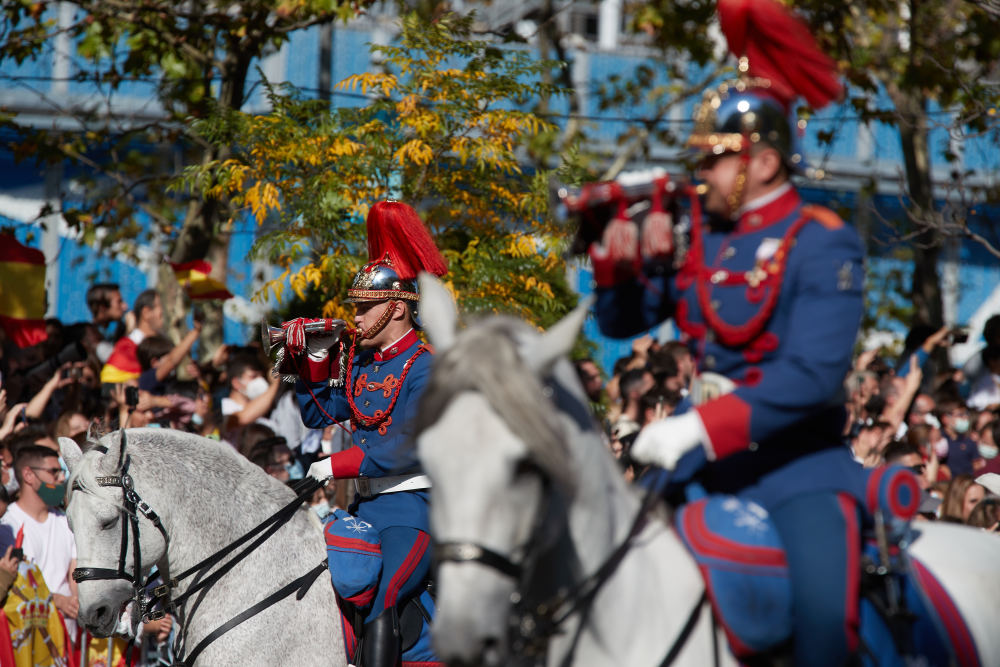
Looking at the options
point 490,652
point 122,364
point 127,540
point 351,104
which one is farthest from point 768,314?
point 351,104

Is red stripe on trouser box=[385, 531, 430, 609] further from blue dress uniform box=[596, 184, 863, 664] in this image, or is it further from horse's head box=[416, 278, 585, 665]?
horse's head box=[416, 278, 585, 665]

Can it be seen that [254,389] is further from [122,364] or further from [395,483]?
[395,483]

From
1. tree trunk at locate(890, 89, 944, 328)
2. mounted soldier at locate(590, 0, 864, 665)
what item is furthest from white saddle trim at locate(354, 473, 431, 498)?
tree trunk at locate(890, 89, 944, 328)

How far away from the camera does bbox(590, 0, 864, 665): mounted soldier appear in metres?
3.37

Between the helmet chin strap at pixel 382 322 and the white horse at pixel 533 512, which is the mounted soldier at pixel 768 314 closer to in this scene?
the white horse at pixel 533 512

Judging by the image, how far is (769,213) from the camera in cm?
374

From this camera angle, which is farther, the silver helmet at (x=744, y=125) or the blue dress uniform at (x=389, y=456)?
the blue dress uniform at (x=389, y=456)

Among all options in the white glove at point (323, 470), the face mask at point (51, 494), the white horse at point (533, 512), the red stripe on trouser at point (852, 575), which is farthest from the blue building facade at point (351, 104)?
the red stripe on trouser at point (852, 575)

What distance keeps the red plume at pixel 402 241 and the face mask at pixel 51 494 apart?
9.36ft

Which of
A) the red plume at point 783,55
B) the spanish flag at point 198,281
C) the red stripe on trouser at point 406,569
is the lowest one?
the red stripe on trouser at point 406,569

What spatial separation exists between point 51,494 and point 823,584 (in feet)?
19.3

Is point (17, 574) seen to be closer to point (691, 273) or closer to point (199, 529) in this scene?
point (199, 529)

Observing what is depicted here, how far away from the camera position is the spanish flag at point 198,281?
11.3 meters

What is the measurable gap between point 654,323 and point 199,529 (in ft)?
9.34
